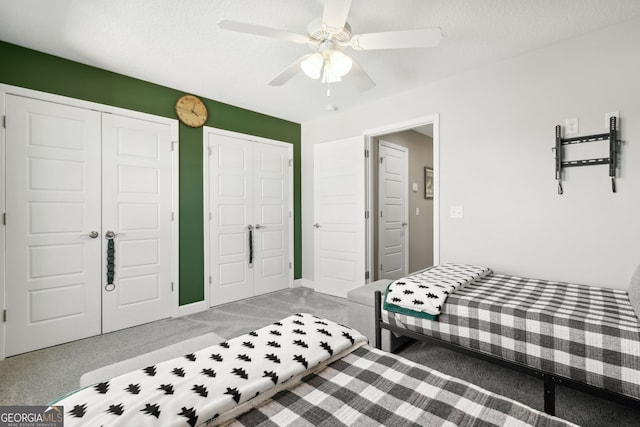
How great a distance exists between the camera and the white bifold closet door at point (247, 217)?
3.69 metres

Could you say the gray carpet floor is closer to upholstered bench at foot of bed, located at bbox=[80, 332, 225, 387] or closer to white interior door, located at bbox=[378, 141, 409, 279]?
upholstered bench at foot of bed, located at bbox=[80, 332, 225, 387]

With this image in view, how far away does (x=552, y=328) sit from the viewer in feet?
5.20

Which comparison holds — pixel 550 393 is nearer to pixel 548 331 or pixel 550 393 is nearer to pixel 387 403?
pixel 548 331

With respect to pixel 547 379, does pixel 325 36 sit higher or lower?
higher

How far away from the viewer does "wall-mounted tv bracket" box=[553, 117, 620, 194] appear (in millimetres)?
2205

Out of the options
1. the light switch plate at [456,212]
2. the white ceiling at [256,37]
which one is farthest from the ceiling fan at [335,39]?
the light switch plate at [456,212]

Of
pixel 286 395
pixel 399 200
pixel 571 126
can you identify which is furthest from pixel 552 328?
pixel 399 200

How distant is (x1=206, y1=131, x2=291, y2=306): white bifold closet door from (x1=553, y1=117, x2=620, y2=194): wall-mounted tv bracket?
126 inches

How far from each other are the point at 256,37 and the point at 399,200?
317 centimetres

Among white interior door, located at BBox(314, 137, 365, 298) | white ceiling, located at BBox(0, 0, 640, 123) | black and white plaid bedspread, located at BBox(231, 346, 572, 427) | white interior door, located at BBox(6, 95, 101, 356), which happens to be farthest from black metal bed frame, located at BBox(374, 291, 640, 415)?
white interior door, located at BBox(6, 95, 101, 356)

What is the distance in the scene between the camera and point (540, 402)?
69.7 inches

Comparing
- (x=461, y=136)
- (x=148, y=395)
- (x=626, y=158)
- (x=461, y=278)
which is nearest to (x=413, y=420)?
(x=148, y=395)

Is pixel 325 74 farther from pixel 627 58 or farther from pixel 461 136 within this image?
pixel 627 58

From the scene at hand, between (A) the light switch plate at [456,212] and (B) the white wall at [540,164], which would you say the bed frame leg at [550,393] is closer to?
(B) the white wall at [540,164]
